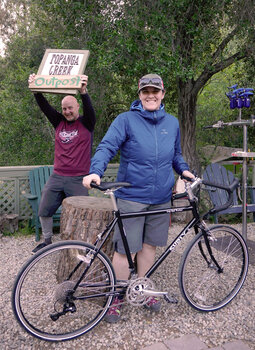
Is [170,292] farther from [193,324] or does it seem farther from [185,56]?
[185,56]

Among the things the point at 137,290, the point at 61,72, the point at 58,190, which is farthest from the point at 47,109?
the point at 137,290

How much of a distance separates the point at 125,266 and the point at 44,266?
0.63 m

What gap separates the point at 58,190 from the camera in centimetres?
377

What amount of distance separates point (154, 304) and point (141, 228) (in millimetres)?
710

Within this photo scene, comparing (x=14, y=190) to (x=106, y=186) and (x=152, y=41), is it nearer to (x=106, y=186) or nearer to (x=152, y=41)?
(x=152, y=41)

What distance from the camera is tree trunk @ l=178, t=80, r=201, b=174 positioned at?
623 cm

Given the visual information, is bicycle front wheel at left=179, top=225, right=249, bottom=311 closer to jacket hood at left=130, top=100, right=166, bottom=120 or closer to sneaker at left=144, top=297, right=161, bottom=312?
sneaker at left=144, top=297, right=161, bottom=312

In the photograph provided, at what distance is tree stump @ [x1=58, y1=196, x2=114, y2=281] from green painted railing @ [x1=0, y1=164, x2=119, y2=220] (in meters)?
2.53

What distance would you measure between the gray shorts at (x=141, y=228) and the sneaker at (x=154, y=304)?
503 mm

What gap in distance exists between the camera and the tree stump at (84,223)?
2.88 m

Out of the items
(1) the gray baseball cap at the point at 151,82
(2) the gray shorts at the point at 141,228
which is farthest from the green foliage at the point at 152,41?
(2) the gray shorts at the point at 141,228

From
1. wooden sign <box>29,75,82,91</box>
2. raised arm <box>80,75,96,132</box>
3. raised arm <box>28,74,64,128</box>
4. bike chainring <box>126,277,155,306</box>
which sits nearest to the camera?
bike chainring <box>126,277,155,306</box>

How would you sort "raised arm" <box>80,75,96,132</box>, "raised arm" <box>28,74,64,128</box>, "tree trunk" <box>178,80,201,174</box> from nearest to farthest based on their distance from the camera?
"raised arm" <box>80,75,96,132</box>, "raised arm" <box>28,74,64,128</box>, "tree trunk" <box>178,80,201,174</box>

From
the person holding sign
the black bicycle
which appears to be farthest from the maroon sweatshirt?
the black bicycle
